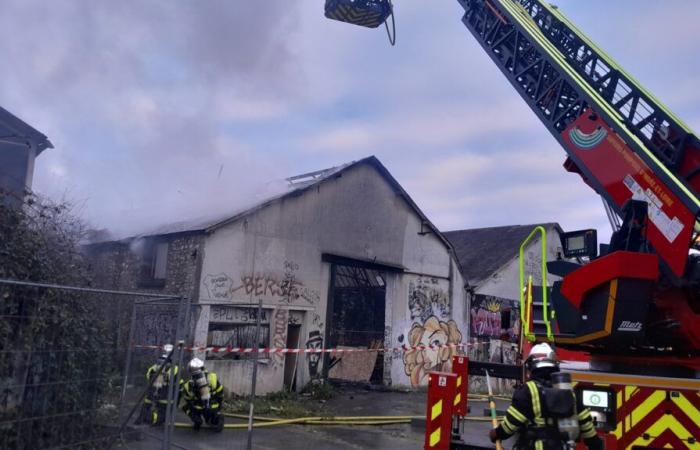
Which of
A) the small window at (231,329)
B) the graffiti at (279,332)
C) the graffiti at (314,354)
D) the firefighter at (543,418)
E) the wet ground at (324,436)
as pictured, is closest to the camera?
the firefighter at (543,418)

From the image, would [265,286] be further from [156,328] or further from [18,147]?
[18,147]

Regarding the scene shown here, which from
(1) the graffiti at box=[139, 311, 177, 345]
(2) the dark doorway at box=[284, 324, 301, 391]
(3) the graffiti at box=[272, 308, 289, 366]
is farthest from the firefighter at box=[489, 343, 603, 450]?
(2) the dark doorway at box=[284, 324, 301, 391]

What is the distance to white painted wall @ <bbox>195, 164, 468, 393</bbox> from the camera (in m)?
13.2

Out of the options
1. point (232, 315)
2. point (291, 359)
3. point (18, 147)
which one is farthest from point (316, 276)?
point (18, 147)

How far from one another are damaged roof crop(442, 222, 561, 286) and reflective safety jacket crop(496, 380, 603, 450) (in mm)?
16255

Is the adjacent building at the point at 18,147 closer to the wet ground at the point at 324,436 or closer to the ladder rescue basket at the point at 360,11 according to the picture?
the wet ground at the point at 324,436

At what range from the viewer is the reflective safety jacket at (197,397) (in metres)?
9.15

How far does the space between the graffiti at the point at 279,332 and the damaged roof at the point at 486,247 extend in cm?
844

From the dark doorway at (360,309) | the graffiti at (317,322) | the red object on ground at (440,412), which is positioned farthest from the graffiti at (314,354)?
the red object on ground at (440,412)

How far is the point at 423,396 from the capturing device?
16.3m

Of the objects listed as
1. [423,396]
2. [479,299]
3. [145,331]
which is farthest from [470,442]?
[479,299]

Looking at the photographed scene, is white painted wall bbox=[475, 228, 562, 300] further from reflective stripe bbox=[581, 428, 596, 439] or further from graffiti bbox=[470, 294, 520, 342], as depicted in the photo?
reflective stripe bbox=[581, 428, 596, 439]

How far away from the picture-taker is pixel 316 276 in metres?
15.2

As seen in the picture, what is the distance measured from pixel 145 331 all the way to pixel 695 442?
602 centimetres
